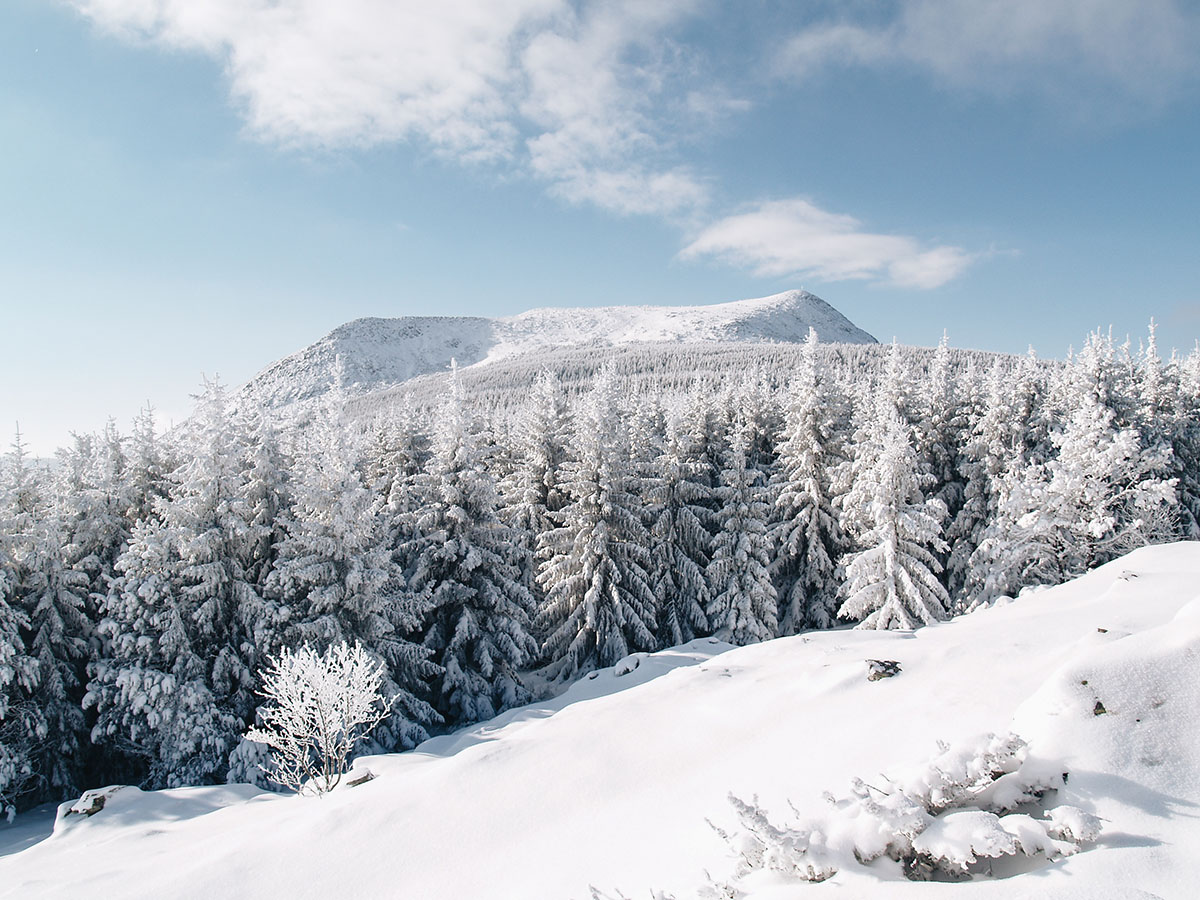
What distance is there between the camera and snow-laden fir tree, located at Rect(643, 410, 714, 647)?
27.4m

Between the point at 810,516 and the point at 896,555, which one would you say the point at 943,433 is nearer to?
the point at 810,516

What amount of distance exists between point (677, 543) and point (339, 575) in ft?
49.2

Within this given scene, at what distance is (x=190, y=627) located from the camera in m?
19.9

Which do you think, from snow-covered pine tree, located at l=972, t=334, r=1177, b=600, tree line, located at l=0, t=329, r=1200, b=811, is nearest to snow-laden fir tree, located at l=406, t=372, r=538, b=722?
tree line, located at l=0, t=329, r=1200, b=811

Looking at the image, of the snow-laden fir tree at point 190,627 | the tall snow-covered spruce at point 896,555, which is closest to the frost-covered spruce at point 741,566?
the tall snow-covered spruce at point 896,555

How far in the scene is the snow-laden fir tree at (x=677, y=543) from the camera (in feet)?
89.9

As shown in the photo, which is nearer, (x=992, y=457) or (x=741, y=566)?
(x=741, y=566)

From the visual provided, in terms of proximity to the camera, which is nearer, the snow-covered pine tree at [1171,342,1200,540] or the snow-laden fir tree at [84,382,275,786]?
the snow-laden fir tree at [84,382,275,786]

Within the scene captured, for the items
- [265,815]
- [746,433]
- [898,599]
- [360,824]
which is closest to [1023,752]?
[360,824]

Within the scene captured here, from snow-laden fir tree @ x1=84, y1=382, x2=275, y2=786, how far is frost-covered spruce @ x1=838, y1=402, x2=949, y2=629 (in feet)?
66.8

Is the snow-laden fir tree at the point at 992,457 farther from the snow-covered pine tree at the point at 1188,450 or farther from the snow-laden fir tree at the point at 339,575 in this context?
the snow-laden fir tree at the point at 339,575

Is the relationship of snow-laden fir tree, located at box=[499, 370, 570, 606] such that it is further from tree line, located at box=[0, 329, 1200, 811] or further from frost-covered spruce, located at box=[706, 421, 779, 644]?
frost-covered spruce, located at box=[706, 421, 779, 644]

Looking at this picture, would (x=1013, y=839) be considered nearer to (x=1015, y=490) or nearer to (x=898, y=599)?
(x=898, y=599)

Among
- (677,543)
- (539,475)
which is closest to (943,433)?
(677,543)
